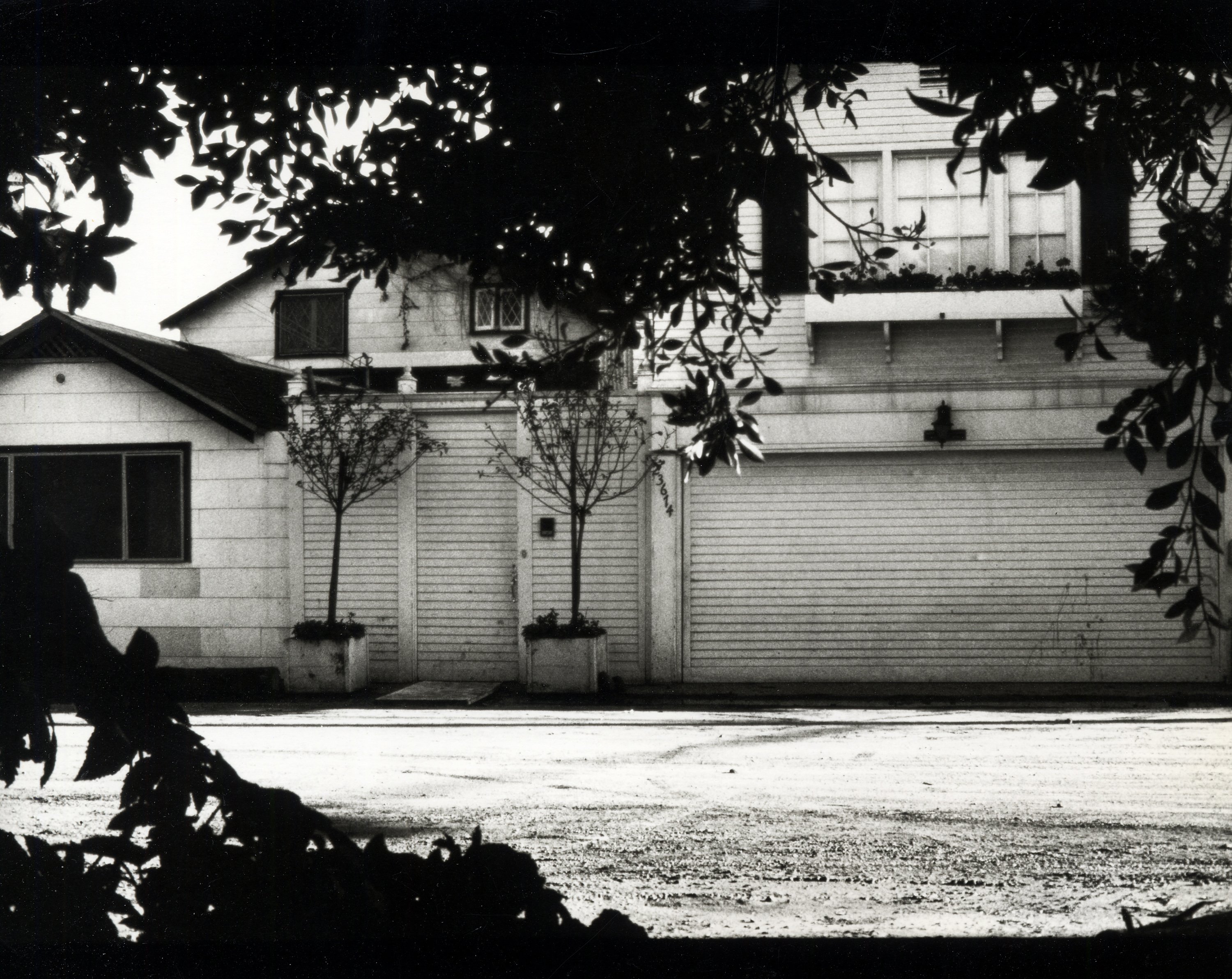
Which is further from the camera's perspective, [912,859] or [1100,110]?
[912,859]

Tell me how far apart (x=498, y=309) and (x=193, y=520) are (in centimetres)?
643

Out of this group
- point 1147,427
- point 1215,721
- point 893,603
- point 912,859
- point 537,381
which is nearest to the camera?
point 1147,427

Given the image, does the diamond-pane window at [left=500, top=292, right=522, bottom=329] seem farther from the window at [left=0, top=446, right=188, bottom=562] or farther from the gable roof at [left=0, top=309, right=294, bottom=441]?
the window at [left=0, top=446, right=188, bottom=562]

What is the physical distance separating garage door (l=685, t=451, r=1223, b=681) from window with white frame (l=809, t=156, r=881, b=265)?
2348 millimetres

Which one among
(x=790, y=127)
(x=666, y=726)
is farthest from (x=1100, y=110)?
(x=666, y=726)

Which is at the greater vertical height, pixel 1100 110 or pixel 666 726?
pixel 1100 110

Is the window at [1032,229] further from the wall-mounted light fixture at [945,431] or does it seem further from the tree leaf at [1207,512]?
the tree leaf at [1207,512]

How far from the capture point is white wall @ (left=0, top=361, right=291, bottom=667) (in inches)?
103

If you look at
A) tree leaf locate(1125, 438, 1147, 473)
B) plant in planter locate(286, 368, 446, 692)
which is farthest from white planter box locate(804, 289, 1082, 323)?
tree leaf locate(1125, 438, 1147, 473)

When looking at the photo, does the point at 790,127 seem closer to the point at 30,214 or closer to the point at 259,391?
the point at 30,214

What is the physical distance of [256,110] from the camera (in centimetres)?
257

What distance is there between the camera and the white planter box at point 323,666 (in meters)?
10.4

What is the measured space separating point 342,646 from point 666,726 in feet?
12.3

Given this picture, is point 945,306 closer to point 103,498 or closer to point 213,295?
point 213,295
